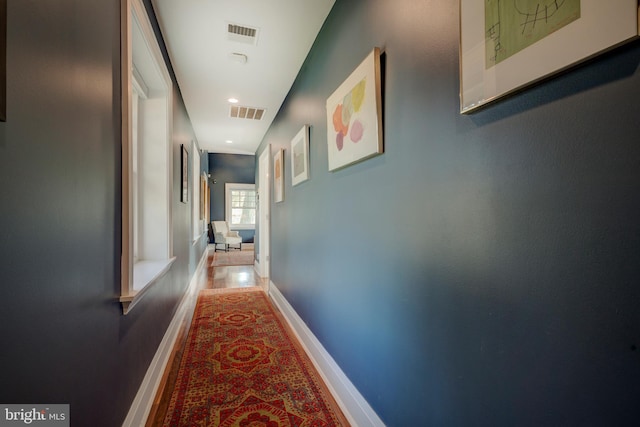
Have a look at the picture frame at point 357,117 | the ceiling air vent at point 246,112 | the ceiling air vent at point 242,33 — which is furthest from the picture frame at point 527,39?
the ceiling air vent at point 246,112

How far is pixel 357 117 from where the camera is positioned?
4.96ft

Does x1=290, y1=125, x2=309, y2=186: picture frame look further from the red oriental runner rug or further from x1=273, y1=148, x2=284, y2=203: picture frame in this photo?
the red oriental runner rug

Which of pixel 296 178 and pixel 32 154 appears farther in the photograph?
pixel 296 178

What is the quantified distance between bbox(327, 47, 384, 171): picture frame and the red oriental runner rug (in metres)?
1.48

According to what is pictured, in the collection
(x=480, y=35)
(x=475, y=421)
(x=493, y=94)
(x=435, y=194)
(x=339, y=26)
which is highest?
(x=339, y=26)

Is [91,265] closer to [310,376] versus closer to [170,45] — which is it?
[310,376]

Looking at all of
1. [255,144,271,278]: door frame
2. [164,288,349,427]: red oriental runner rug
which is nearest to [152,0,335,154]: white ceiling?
[255,144,271,278]: door frame

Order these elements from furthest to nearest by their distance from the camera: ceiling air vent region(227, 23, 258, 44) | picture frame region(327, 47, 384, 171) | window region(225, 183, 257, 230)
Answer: window region(225, 183, 257, 230)
ceiling air vent region(227, 23, 258, 44)
picture frame region(327, 47, 384, 171)

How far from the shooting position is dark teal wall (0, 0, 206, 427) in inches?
25.7

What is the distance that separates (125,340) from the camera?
1.40 meters

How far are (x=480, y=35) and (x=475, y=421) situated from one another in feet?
3.68

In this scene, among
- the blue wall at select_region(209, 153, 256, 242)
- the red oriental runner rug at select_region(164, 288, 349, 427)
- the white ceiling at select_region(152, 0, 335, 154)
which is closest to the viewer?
the red oriental runner rug at select_region(164, 288, 349, 427)

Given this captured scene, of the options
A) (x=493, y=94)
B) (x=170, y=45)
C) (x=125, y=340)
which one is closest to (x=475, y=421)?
(x=493, y=94)

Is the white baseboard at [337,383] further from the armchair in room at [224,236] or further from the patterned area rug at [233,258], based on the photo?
the armchair in room at [224,236]
